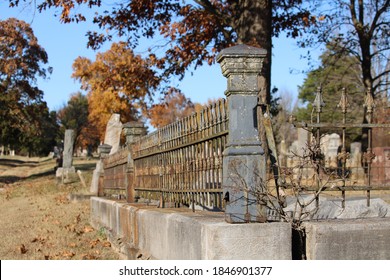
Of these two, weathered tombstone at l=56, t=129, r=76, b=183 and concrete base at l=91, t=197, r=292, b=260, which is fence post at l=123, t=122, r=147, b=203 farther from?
weathered tombstone at l=56, t=129, r=76, b=183

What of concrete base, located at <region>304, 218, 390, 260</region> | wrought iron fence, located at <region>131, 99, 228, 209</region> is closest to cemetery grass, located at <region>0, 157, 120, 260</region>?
wrought iron fence, located at <region>131, 99, 228, 209</region>

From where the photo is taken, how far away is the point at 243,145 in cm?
486

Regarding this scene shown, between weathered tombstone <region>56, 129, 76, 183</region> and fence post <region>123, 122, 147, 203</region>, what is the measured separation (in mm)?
15762

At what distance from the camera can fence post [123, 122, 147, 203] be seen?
944cm

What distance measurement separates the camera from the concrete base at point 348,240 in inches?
181

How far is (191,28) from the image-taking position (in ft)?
55.4

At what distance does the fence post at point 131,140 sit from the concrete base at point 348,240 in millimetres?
5068

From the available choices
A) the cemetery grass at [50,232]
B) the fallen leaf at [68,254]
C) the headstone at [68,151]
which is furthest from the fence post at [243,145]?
the headstone at [68,151]

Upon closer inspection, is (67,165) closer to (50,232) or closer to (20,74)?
(20,74)

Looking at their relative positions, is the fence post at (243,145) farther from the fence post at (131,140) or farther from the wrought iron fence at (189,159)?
the fence post at (131,140)

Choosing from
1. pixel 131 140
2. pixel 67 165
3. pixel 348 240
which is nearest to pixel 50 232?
pixel 131 140

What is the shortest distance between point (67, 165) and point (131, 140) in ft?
60.7

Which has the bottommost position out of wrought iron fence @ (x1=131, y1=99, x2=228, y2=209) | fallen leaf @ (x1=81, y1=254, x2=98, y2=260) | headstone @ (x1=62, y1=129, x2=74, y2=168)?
fallen leaf @ (x1=81, y1=254, x2=98, y2=260)
